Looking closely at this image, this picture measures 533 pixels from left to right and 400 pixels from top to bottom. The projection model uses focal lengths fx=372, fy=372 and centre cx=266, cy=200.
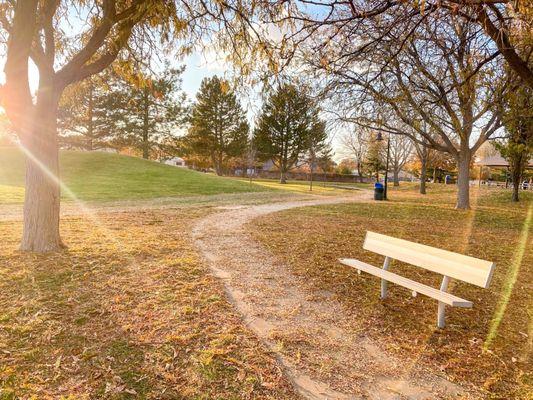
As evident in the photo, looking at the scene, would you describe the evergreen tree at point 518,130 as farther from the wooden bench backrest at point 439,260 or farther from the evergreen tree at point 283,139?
the evergreen tree at point 283,139

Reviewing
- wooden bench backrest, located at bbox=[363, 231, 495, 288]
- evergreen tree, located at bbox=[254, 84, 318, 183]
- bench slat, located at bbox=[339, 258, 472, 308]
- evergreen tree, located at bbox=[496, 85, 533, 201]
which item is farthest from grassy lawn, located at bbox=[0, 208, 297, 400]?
evergreen tree, located at bbox=[254, 84, 318, 183]

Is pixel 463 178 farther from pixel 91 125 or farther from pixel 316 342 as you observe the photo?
pixel 91 125

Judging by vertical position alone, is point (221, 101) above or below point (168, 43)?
above

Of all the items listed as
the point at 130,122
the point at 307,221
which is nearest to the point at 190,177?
the point at 130,122

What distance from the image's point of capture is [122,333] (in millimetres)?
3740

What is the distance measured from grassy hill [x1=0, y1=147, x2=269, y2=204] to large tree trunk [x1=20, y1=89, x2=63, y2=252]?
37.5 feet

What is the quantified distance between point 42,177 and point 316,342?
5167 millimetres

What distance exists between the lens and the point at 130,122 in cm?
4084

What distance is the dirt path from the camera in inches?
118

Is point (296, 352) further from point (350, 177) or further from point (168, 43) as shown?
point (350, 177)

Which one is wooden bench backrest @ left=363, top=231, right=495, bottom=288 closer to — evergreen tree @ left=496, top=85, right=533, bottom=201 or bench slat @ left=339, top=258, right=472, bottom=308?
bench slat @ left=339, top=258, right=472, bottom=308

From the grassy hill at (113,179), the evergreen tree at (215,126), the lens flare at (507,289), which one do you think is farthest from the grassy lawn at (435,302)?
the evergreen tree at (215,126)

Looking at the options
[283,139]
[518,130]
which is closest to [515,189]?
[518,130]

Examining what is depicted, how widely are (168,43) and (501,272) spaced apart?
7.44m
